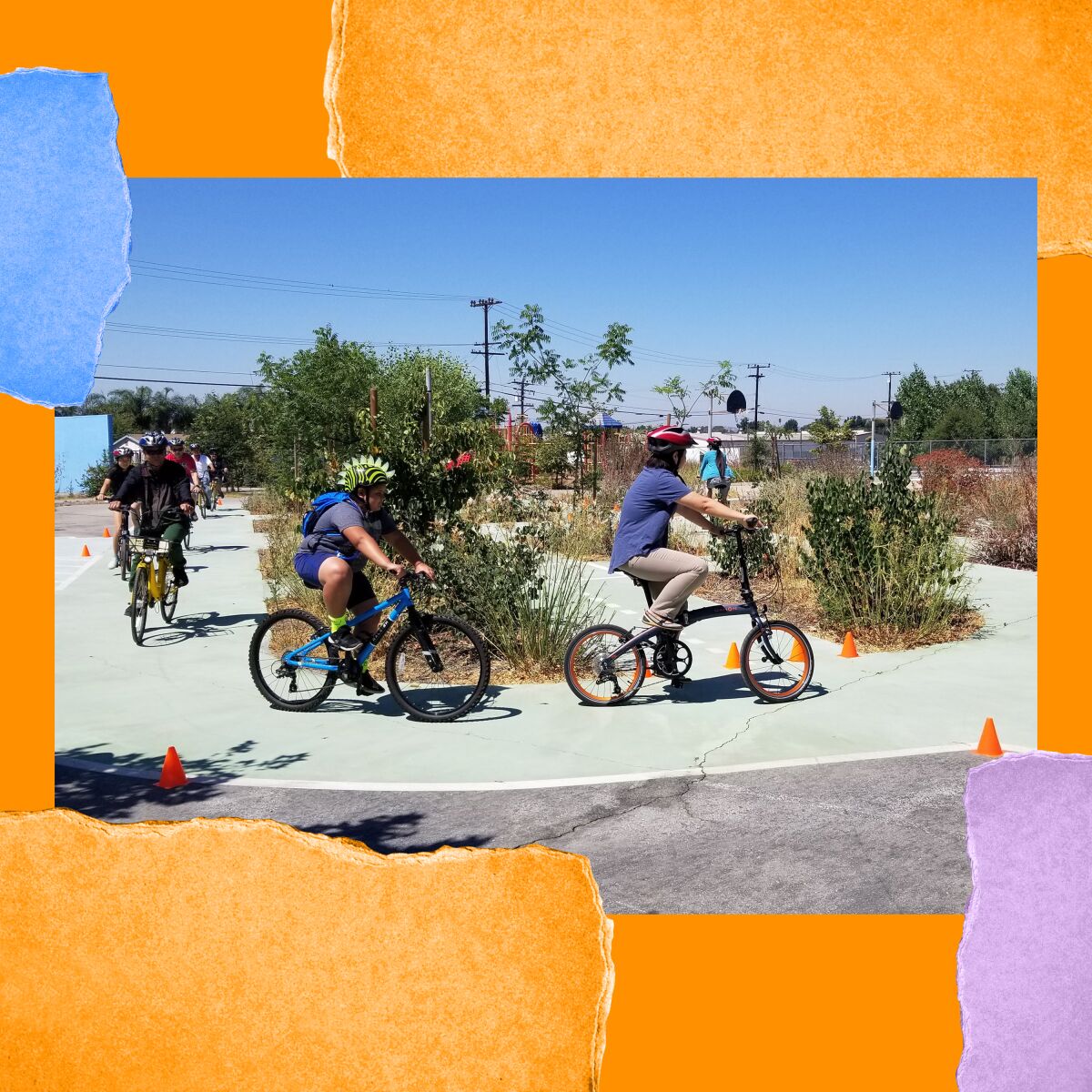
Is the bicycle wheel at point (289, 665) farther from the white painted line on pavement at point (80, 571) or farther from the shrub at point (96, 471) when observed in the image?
the white painted line on pavement at point (80, 571)

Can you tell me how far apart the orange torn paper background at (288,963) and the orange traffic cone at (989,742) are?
300 centimetres

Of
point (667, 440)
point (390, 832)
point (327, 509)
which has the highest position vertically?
point (667, 440)

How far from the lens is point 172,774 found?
13.6 ft

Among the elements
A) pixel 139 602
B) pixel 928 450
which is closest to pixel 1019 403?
pixel 928 450

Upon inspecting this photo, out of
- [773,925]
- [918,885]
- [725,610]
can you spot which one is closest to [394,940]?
[773,925]

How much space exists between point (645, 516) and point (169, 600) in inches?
189

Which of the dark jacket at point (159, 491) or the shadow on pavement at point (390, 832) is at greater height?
the dark jacket at point (159, 491)

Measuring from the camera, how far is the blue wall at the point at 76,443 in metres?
3.11

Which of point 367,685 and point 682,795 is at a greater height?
point 367,685

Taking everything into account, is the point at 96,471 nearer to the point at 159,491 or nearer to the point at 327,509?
the point at 327,509

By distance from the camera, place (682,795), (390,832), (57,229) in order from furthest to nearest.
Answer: (682,795) < (390,832) < (57,229)

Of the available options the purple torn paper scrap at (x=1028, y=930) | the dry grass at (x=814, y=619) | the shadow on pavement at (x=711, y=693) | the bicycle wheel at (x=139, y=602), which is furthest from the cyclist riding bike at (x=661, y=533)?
the bicycle wheel at (x=139, y=602)

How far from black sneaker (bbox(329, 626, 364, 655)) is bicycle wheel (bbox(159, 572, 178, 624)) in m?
3.40

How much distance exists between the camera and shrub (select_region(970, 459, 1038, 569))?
11.4 m
